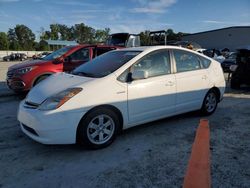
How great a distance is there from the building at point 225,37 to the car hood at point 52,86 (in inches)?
1903

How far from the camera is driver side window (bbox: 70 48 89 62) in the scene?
869 cm

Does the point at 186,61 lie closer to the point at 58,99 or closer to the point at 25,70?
the point at 58,99

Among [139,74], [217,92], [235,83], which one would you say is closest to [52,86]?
[139,74]

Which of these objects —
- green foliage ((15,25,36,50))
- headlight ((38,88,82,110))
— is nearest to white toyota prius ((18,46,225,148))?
headlight ((38,88,82,110))

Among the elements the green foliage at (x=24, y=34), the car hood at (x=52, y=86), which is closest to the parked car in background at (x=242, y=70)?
the car hood at (x=52, y=86)

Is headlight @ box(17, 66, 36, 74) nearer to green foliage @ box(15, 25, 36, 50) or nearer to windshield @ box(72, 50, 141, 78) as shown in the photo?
windshield @ box(72, 50, 141, 78)

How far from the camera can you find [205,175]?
342 centimetres

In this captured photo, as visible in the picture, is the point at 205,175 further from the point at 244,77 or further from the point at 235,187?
the point at 244,77

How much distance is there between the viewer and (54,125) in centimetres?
385

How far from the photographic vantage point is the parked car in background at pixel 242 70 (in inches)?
389

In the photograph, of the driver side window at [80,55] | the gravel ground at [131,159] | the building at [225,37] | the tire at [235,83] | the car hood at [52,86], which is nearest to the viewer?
the gravel ground at [131,159]

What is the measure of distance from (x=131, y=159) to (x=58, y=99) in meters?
1.33

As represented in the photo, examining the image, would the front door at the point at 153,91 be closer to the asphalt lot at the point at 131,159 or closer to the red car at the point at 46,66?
the asphalt lot at the point at 131,159

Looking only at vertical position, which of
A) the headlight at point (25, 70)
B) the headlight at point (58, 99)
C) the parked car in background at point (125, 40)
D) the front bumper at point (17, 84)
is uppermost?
the parked car in background at point (125, 40)
